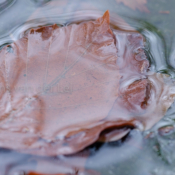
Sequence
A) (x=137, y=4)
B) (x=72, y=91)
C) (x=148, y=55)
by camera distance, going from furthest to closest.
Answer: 1. (x=137, y=4)
2. (x=148, y=55)
3. (x=72, y=91)

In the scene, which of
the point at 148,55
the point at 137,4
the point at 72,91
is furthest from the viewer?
the point at 137,4

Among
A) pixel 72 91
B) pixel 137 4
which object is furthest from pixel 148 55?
pixel 72 91

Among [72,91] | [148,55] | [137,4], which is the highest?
[137,4]

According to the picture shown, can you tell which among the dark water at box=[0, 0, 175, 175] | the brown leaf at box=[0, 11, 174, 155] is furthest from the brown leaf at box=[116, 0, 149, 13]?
the brown leaf at box=[0, 11, 174, 155]

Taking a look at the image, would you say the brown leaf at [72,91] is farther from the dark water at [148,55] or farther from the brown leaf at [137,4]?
the brown leaf at [137,4]

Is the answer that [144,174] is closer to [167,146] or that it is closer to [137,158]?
[137,158]

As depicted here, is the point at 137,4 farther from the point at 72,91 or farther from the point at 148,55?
the point at 72,91

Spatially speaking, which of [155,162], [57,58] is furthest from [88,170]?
[57,58]
